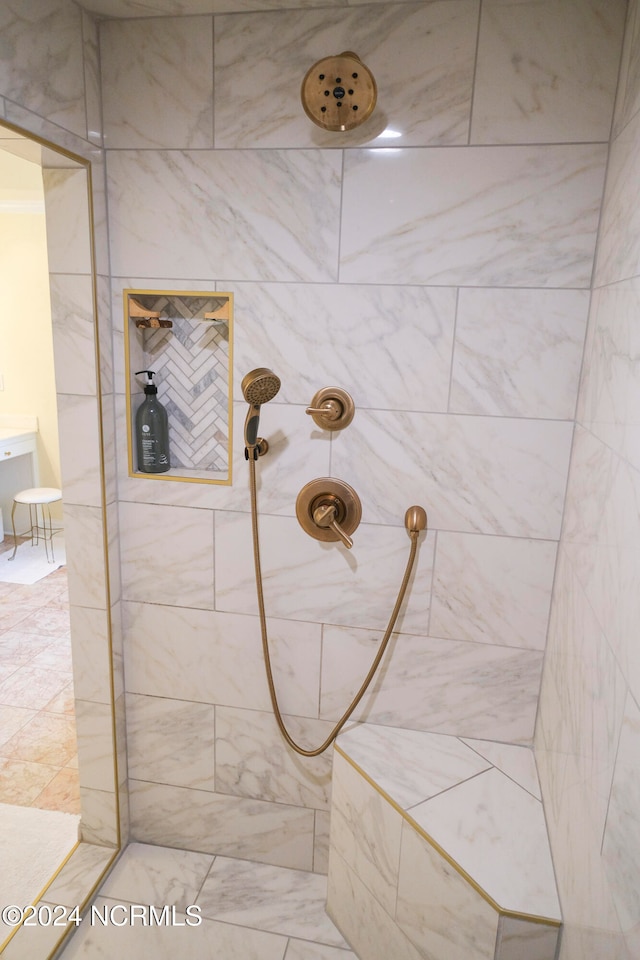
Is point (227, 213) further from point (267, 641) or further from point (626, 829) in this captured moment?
point (626, 829)

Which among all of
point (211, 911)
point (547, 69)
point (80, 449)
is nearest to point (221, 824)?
point (211, 911)

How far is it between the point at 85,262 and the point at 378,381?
2.58 feet

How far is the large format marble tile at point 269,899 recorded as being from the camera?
1694 mm

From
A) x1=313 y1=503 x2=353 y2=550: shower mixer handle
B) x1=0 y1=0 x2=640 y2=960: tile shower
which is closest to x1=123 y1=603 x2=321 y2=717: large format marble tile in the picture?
x1=0 y1=0 x2=640 y2=960: tile shower

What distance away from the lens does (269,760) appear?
1797 millimetres

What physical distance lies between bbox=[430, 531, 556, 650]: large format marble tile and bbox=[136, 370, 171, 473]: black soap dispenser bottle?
799mm

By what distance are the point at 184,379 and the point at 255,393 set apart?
0.40m

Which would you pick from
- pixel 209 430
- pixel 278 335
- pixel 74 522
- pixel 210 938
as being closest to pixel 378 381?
pixel 278 335

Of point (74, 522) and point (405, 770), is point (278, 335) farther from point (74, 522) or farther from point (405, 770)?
point (405, 770)

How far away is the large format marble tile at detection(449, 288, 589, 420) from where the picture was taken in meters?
1.42

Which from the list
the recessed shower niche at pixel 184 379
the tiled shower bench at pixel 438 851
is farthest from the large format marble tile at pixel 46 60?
the tiled shower bench at pixel 438 851

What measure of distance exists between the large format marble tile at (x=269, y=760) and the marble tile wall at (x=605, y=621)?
2.05ft

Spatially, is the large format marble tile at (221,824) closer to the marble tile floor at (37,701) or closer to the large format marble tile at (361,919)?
the large format marble tile at (361,919)

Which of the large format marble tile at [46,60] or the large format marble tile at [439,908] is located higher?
the large format marble tile at [46,60]
